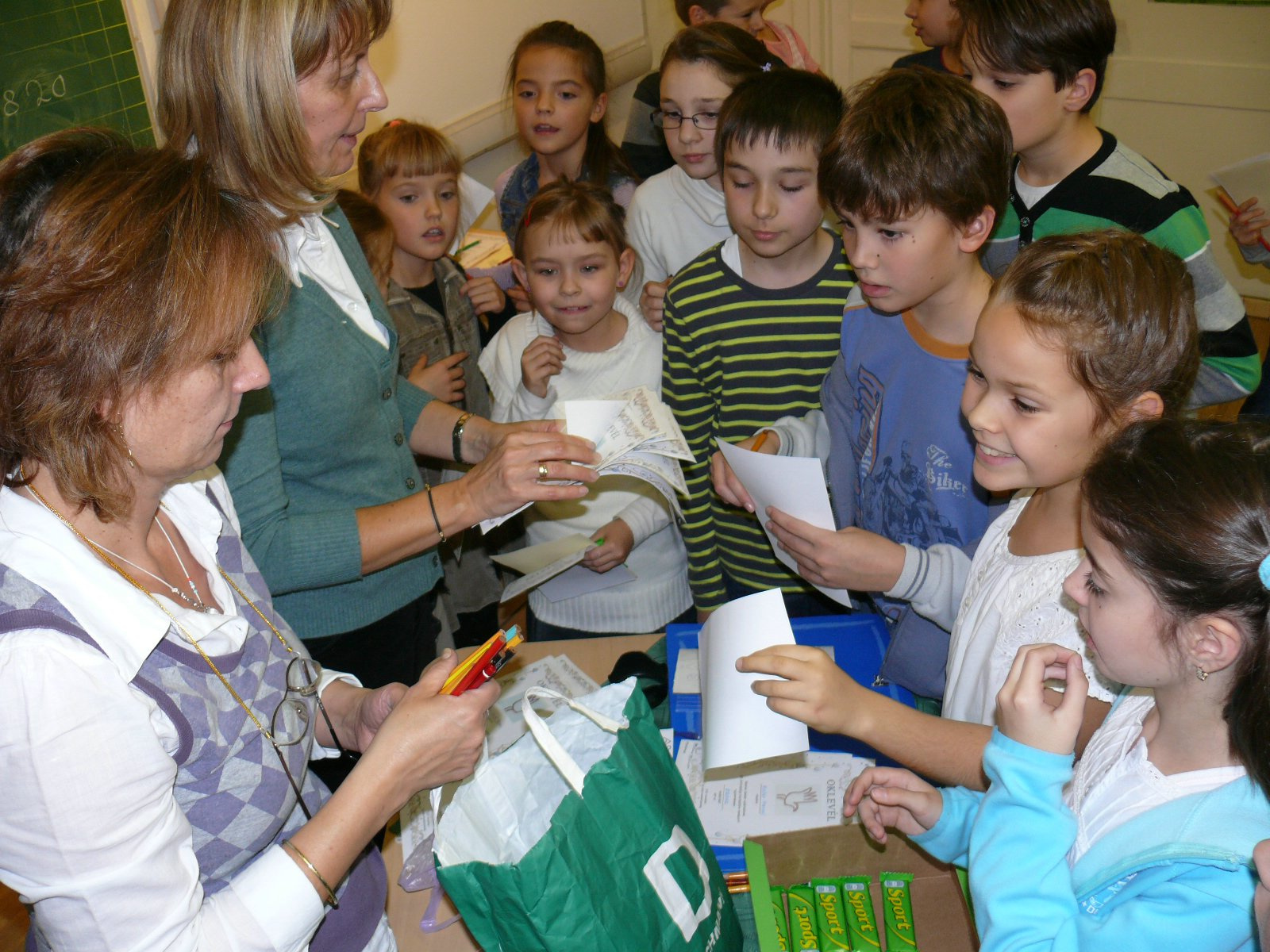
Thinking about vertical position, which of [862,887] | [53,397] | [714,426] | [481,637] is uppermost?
[53,397]

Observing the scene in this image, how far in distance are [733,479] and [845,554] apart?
0.35 meters

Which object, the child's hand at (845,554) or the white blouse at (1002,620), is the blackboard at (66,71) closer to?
the child's hand at (845,554)

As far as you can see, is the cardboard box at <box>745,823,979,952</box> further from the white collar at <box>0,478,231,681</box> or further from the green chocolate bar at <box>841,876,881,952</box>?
the white collar at <box>0,478,231,681</box>

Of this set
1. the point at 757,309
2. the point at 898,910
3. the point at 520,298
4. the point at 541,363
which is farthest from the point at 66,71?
the point at 898,910

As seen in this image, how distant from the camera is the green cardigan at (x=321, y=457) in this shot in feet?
5.26

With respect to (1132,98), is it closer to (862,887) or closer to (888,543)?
(888,543)

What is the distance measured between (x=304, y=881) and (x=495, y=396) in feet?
5.57

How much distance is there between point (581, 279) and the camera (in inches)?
97.3

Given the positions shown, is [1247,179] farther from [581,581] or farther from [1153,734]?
[1153,734]

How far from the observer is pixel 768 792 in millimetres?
1626

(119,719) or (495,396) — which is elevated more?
(119,719)

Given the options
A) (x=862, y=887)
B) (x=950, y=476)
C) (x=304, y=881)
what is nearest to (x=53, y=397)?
(x=304, y=881)

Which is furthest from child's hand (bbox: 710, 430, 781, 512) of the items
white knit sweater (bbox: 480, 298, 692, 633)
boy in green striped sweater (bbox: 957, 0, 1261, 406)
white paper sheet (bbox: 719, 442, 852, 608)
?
boy in green striped sweater (bbox: 957, 0, 1261, 406)

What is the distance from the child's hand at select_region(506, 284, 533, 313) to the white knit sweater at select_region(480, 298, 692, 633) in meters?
0.54
